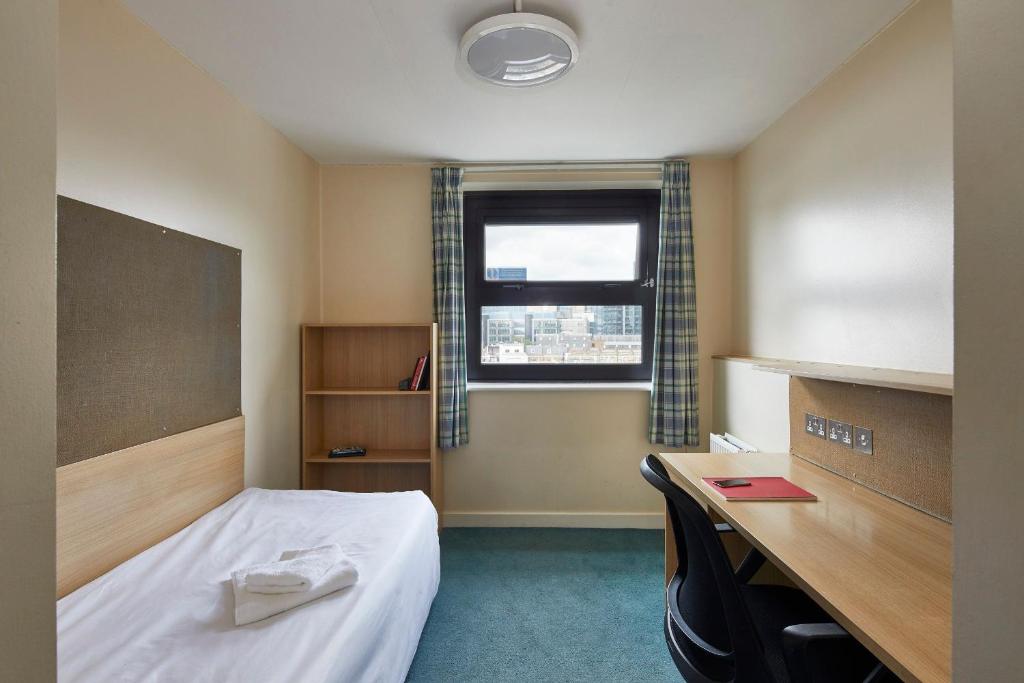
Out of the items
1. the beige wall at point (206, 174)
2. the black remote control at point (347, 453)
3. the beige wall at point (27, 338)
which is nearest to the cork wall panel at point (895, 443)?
the beige wall at point (27, 338)

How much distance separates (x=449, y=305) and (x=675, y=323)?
1494mm

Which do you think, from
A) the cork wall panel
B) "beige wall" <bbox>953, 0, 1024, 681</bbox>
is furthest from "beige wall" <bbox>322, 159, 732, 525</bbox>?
"beige wall" <bbox>953, 0, 1024, 681</bbox>

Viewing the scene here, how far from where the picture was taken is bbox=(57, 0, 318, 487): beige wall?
151 centimetres

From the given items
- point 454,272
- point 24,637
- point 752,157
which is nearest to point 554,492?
point 454,272

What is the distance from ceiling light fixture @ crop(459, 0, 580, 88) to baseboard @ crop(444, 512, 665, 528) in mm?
2556

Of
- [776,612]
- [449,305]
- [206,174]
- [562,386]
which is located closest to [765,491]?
[776,612]

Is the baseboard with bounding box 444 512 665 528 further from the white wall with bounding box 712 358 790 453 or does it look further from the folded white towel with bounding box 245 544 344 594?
the folded white towel with bounding box 245 544 344 594

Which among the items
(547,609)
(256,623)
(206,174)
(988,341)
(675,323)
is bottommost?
(547,609)

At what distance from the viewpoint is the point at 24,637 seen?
1.43 ft

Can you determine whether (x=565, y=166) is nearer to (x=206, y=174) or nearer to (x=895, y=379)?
(x=206, y=174)

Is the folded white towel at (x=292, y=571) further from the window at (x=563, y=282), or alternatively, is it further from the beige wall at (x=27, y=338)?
the window at (x=563, y=282)

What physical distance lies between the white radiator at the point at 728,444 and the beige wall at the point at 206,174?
8.50 ft

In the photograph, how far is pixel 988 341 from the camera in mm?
521

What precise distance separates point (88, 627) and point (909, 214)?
111 inches
